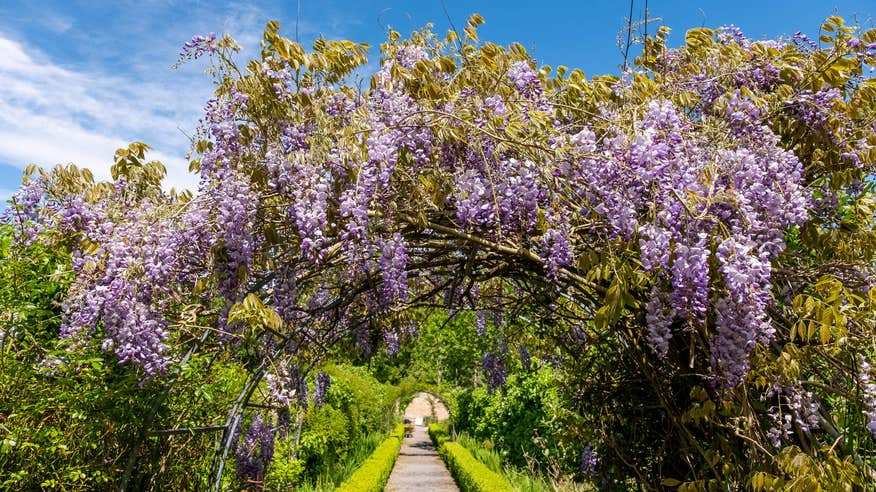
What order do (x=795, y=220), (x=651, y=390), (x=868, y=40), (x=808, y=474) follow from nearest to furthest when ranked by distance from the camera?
(x=808, y=474) → (x=795, y=220) → (x=868, y=40) → (x=651, y=390)

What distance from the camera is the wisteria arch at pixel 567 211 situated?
2398 millimetres

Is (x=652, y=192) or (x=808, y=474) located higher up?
(x=652, y=192)

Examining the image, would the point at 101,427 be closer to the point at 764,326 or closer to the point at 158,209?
the point at 158,209

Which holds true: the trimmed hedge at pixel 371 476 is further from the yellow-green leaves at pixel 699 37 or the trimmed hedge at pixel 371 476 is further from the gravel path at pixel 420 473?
the yellow-green leaves at pixel 699 37

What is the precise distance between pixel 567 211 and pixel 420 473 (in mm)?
13713

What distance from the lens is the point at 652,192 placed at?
2393 mm

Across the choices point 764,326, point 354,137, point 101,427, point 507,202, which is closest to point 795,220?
point 764,326

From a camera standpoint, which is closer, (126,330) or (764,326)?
(764,326)

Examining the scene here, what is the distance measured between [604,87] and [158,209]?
7.17 feet

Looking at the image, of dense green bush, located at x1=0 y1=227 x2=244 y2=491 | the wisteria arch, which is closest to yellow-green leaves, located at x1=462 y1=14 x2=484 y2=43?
the wisteria arch

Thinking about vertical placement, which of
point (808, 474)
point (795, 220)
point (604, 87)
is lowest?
point (808, 474)

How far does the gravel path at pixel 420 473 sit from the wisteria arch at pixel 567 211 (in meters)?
10.1

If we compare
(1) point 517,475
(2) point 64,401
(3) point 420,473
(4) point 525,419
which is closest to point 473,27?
(2) point 64,401

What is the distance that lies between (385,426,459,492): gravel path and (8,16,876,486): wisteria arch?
10.1 m
